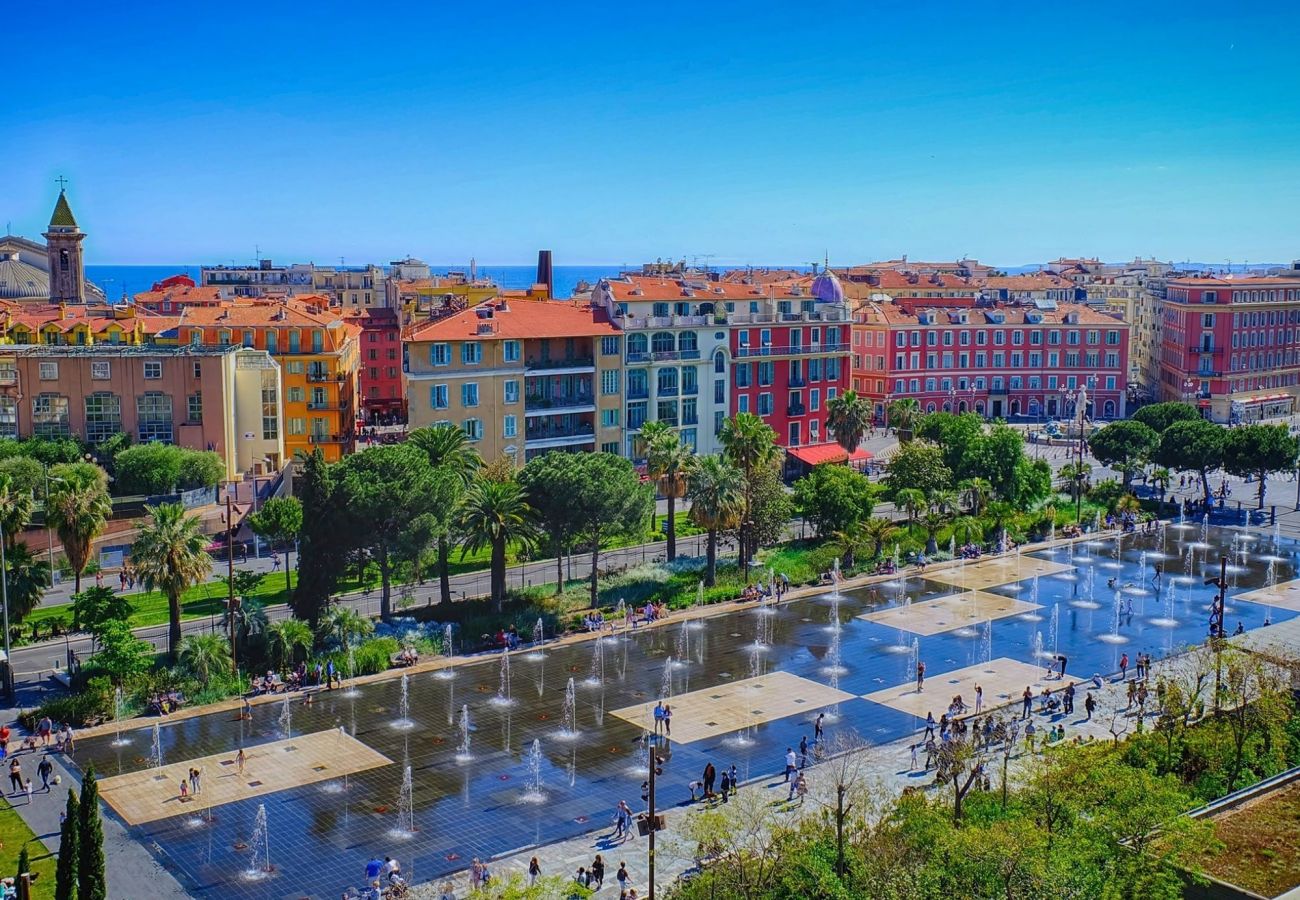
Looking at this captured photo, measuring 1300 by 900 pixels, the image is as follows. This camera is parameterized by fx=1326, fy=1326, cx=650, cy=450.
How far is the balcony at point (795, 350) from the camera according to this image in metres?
94.0

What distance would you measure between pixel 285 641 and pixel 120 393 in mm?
35833

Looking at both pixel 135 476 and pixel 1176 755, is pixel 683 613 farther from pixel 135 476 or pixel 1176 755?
pixel 135 476

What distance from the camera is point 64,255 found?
119m

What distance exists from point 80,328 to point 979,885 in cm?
Answer: 7692

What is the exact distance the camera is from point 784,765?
4278 cm

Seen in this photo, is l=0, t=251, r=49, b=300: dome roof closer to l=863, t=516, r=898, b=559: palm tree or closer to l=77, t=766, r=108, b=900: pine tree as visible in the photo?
l=863, t=516, r=898, b=559: palm tree

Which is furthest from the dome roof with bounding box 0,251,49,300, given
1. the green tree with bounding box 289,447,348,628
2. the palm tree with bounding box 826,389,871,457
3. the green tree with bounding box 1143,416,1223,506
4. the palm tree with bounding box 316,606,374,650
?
the green tree with bounding box 1143,416,1223,506

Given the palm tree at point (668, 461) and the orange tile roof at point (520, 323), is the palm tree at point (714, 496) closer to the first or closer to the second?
the palm tree at point (668, 461)

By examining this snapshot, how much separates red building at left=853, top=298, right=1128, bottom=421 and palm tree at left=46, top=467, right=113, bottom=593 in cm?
8356

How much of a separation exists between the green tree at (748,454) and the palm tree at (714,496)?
8.02ft

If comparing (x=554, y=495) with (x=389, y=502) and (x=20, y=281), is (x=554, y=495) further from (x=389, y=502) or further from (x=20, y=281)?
(x=20, y=281)

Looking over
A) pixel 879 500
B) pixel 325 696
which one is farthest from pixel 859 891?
pixel 879 500

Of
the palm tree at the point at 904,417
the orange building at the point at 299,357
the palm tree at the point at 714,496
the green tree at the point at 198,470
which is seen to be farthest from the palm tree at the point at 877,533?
the orange building at the point at 299,357

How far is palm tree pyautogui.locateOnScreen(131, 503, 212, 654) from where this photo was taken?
163 feet
